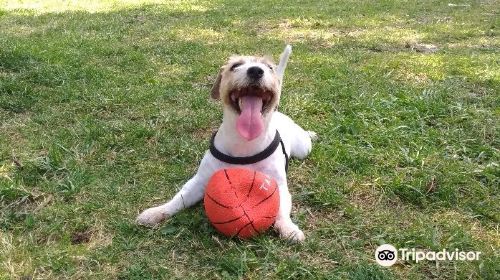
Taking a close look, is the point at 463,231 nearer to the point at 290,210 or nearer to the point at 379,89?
the point at 290,210

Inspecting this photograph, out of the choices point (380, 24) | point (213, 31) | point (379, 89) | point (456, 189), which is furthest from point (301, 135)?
point (380, 24)

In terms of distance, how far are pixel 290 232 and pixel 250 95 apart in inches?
39.1

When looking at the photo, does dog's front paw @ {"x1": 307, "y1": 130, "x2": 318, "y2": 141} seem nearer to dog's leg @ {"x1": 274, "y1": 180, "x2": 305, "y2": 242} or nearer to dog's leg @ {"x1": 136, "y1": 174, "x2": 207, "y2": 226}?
dog's leg @ {"x1": 274, "y1": 180, "x2": 305, "y2": 242}

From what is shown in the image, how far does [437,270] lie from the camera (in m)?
3.06

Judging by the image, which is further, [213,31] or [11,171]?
[213,31]

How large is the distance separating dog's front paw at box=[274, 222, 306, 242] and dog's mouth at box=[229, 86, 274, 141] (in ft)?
2.10

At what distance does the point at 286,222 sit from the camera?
136 inches

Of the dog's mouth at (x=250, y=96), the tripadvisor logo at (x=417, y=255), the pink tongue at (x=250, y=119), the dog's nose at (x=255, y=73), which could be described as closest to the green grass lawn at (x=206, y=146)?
the tripadvisor logo at (x=417, y=255)

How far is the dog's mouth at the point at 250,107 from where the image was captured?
3590mm

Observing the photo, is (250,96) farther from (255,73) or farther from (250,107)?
(255,73)

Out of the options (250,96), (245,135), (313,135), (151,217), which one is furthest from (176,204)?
(313,135)

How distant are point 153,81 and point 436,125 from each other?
3415 mm

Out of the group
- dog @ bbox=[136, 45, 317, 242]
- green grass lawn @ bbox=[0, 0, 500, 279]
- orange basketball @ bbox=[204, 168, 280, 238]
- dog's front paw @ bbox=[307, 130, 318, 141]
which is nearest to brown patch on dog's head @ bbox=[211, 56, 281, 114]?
dog @ bbox=[136, 45, 317, 242]

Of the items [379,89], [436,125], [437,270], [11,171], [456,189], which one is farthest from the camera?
[379,89]
